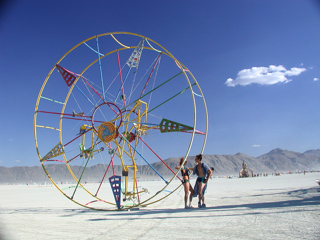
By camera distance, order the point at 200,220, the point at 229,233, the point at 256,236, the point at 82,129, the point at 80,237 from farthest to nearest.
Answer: the point at 82,129 → the point at 200,220 → the point at 80,237 → the point at 229,233 → the point at 256,236

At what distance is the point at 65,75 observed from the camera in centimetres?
986

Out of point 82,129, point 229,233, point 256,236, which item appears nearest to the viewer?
point 256,236

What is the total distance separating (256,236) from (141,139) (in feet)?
19.7

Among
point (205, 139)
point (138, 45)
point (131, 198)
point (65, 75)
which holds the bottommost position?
point (131, 198)

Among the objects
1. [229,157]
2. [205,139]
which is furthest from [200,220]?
[229,157]

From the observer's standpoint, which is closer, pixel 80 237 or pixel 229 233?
pixel 229 233

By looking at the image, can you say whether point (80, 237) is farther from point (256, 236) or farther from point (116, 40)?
point (116, 40)

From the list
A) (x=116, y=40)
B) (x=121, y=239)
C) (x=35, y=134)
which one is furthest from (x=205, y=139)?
(x=35, y=134)

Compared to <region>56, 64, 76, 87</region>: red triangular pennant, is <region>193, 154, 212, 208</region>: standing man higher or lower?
lower

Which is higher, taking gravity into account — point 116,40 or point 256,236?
point 116,40

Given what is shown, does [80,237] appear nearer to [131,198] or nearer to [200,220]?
[200,220]

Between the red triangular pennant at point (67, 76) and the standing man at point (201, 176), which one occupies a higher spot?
the red triangular pennant at point (67, 76)

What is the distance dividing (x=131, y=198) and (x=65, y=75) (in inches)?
206

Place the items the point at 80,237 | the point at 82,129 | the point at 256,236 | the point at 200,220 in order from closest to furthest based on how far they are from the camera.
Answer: the point at 256,236, the point at 80,237, the point at 200,220, the point at 82,129
